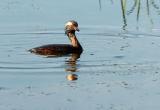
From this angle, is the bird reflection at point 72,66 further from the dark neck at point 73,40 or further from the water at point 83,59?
the dark neck at point 73,40

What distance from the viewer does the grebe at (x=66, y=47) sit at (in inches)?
566

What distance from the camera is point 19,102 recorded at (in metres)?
10.4

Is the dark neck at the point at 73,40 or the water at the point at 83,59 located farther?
the dark neck at the point at 73,40

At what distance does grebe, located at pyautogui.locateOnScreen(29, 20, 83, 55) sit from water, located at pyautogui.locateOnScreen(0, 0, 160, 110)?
0.20 meters

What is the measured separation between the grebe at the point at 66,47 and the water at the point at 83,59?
201 millimetres

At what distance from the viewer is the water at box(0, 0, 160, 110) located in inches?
419

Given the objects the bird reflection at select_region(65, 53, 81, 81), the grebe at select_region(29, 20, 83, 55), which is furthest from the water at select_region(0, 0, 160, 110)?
the grebe at select_region(29, 20, 83, 55)

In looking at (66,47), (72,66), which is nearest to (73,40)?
(66,47)

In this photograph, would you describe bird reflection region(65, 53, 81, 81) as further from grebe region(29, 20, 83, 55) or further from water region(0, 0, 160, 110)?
grebe region(29, 20, 83, 55)

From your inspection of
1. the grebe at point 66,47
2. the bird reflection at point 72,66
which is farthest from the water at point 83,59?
the grebe at point 66,47

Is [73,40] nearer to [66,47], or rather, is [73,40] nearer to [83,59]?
[66,47]

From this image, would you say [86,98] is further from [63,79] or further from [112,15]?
[112,15]

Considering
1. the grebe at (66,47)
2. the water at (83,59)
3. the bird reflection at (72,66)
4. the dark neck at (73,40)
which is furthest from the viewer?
the dark neck at (73,40)

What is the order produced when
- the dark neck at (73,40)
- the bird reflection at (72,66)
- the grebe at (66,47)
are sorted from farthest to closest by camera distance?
the dark neck at (73,40)
the grebe at (66,47)
the bird reflection at (72,66)
